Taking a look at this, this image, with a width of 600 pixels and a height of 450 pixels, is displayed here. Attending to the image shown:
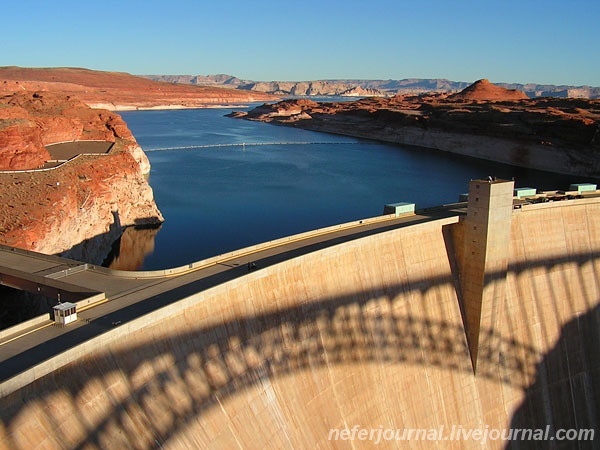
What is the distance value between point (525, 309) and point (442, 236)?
477 centimetres

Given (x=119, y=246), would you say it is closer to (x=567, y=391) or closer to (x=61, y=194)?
(x=61, y=194)

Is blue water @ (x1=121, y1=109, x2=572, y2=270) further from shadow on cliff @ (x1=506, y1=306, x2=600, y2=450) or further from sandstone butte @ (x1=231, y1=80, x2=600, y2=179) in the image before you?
shadow on cliff @ (x1=506, y1=306, x2=600, y2=450)

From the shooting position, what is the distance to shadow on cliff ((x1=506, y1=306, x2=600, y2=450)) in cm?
2164

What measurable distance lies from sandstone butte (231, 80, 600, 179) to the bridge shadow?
5175 centimetres

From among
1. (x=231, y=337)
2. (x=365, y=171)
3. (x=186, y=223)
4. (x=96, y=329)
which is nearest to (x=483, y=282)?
(x=231, y=337)

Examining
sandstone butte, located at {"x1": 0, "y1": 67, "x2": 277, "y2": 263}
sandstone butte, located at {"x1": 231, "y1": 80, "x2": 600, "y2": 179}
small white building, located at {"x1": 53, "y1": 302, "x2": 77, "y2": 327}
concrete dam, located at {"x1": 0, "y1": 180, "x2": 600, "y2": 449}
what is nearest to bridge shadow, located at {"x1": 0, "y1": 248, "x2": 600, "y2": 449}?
concrete dam, located at {"x1": 0, "y1": 180, "x2": 600, "y2": 449}

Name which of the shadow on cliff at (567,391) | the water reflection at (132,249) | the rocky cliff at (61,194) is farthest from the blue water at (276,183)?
the shadow on cliff at (567,391)

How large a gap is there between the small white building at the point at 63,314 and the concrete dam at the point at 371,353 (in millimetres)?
2027

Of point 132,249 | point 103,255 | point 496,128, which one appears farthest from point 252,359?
point 496,128

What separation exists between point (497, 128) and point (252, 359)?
77.7m

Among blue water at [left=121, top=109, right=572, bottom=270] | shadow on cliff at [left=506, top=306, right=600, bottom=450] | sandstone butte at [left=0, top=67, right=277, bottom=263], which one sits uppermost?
sandstone butte at [left=0, top=67, right=277, bottom=263]

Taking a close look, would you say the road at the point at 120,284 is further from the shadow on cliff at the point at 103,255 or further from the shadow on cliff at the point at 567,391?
the shadow on cliff at the point at 567,391

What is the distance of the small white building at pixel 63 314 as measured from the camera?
1373 centimetres

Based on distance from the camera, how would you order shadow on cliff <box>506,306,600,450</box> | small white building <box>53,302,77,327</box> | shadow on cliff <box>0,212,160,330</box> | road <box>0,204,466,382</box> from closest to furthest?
road <box>0,204,466,382</box> → small white building <box>53,302,77,327</box> → shadow on cliff <box>0,212,160,330</box> → shadow on cliff <box>506,306,600,450</box>
